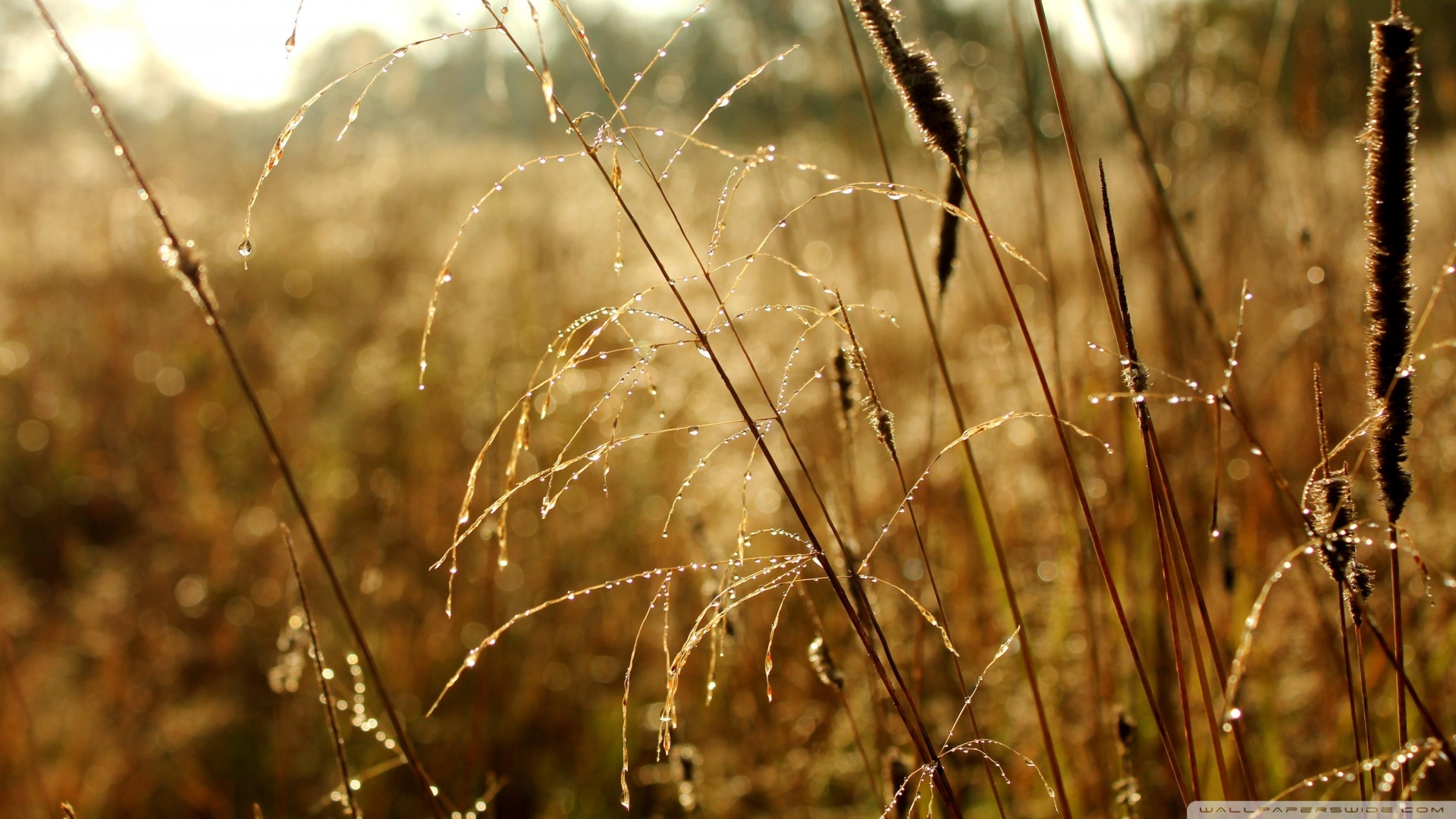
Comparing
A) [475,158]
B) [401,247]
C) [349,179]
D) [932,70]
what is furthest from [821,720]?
[475,158]

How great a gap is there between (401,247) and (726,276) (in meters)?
1.51

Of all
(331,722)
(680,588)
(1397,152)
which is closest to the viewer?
(1397,152)

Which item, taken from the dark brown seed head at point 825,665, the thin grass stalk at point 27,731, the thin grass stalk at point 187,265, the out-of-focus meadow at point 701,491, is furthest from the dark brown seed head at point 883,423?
the thin grass stalk at point 27,731

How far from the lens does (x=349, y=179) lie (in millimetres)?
5316

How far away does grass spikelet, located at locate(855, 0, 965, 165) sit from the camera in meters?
0.60

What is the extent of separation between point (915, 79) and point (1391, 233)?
0.30 meters

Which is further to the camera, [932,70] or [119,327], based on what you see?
[119,327]

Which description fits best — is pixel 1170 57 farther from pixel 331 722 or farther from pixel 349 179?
pixel 349 179

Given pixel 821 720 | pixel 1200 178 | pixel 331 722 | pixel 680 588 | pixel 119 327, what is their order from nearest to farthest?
pixel 331 722
pixel 821 720
pixel 680 588
pixel 1200 178
pixel 119 327

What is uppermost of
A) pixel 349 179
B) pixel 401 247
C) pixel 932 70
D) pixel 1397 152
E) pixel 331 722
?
pixel 349 179

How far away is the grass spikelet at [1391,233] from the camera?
50 cm

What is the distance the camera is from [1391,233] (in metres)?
0.51

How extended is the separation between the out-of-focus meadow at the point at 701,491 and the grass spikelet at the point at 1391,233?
0.07 m

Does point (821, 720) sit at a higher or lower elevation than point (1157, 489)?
lower
